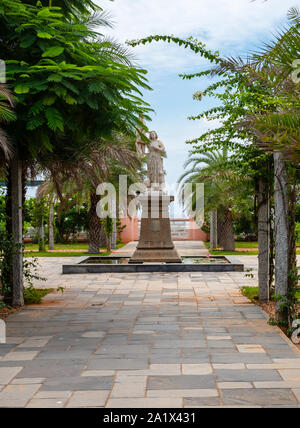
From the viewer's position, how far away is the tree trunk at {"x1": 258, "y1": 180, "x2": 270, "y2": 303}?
8.77m

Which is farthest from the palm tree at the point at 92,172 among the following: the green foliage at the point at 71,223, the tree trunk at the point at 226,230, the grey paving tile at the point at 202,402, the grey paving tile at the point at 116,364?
the grey paving tile at the point at 202,402

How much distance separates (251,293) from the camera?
964 centimetres

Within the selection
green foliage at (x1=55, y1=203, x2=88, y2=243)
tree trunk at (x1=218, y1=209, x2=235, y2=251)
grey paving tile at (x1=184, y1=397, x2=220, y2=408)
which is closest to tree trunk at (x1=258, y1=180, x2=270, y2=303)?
grey paving tile at (x1=184, y1=397, x2=220, y2=408)

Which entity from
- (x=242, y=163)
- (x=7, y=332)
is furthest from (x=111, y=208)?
(x=7, y=332)

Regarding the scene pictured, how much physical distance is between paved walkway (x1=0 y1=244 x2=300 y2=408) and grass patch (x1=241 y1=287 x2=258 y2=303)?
6.0 inches

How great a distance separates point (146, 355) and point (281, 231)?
251 centimetres

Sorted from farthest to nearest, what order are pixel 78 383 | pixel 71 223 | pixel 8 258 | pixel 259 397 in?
1. pixel 71 223
2. pixel 8 258
3. pixel 78 383
4. pixel 259 397

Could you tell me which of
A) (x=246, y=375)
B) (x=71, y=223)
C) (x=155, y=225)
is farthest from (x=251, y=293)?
(x=71, y=223)

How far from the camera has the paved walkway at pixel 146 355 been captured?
4.18 m

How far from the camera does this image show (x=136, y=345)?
5938 mm

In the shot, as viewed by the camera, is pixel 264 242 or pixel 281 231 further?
pixel 264 242

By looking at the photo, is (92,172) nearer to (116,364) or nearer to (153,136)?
(153,136)
